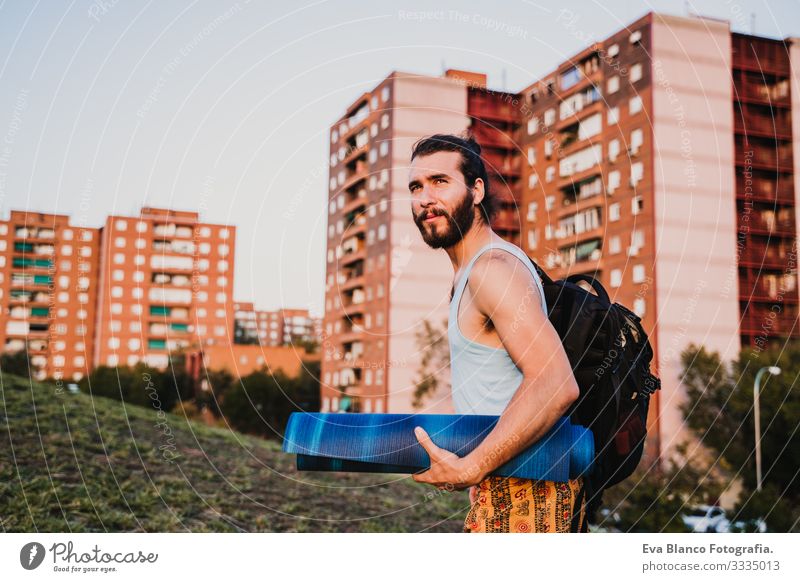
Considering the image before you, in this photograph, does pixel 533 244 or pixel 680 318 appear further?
pixel 533 244

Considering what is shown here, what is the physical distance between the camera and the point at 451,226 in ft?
8.43

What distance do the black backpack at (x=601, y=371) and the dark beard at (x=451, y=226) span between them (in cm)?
29

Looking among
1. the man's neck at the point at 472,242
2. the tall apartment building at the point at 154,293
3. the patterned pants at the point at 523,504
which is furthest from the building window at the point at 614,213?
the tall apartment building at the point at 154,293

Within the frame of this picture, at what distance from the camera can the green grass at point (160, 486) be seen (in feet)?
19.4

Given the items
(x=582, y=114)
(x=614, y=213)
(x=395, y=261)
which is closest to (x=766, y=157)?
(x=614, y=213)

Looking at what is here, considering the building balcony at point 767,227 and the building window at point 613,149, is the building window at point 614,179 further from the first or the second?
the building balcony at point 767,227

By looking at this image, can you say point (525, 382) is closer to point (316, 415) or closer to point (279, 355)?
point (316, 415)

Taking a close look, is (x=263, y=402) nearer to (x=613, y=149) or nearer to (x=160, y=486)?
(x=613, y=149)

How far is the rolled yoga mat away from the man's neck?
0.63 m

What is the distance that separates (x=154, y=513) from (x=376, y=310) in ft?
127

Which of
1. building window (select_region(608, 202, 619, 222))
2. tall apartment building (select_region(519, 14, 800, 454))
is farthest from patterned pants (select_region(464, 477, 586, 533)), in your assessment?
building window (select_region(608, 202, 619, 222))

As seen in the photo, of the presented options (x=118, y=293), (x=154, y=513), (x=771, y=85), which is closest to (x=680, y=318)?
(x=771, y=85)

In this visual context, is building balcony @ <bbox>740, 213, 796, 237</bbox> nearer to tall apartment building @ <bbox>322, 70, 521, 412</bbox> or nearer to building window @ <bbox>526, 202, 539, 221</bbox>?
tall apartment building @ <bbox>322, 70, 521, 412</bbox>
